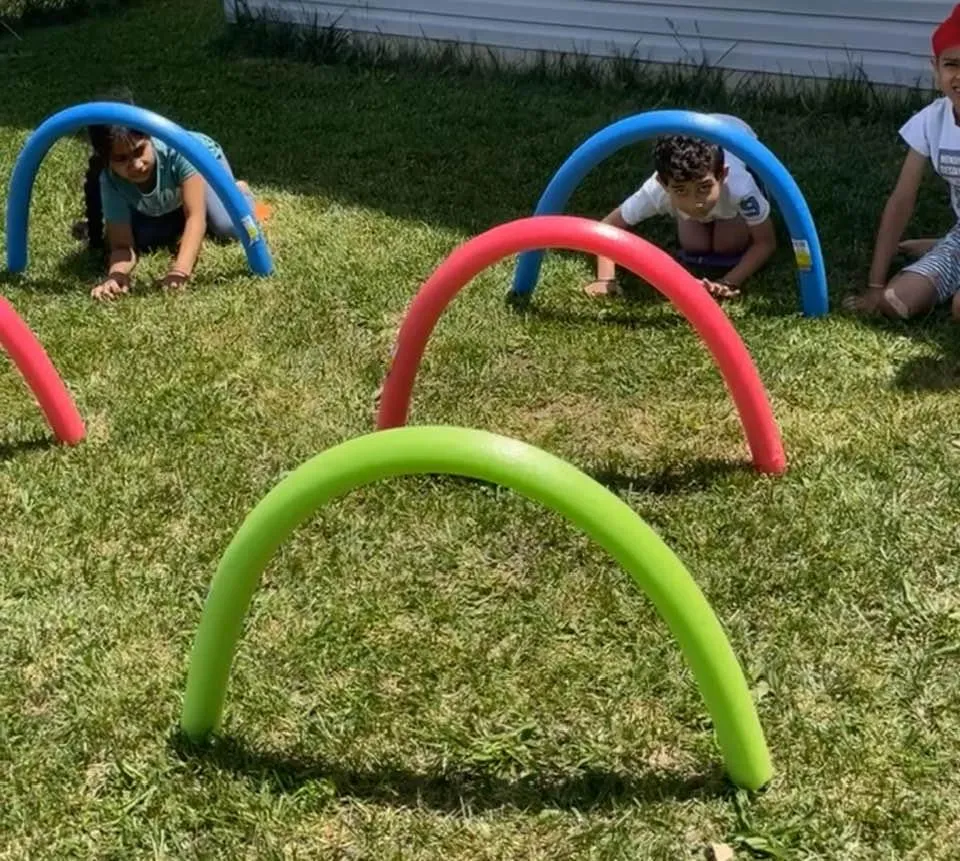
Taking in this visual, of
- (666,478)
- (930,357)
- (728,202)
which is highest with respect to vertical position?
(728,202)

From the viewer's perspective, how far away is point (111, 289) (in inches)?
197

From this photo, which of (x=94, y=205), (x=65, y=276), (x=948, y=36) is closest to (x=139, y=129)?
(x=94, y=205)

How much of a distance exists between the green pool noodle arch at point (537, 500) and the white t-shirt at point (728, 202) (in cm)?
263

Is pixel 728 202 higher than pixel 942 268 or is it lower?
higher

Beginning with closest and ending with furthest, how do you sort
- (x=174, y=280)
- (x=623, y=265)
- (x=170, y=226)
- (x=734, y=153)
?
(x=623, y=265) → (x=734, y=153) → (x=174, y=280) → (x=170, y=226)

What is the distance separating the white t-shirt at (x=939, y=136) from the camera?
4.36 m

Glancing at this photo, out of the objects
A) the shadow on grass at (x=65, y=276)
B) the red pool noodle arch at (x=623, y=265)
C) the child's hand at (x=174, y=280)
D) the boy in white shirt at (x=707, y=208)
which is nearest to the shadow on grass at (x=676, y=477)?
the red pool noodle arch at (x=623, y=265)

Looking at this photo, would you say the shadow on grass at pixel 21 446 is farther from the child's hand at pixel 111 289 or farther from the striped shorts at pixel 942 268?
the striped shorts at pixel 942 268

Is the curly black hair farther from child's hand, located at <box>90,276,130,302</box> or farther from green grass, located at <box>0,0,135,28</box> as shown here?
green grass, located at <box>0,0,135,28</box>

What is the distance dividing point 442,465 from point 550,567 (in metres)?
1.19

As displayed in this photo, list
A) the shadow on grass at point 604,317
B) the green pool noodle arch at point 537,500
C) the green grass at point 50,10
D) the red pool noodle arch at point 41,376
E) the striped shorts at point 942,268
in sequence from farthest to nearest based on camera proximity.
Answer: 1. the green grass at point 50,10
2. the shadow on grass at point 604,317
3. the striped shorts at point 942,268
4. the red pool noodle arch at point 41,376
5. the green pool noodle arch at point 537,500

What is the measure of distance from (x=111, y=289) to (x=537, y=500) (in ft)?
11.1

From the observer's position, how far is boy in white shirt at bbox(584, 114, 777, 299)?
14.1 feet

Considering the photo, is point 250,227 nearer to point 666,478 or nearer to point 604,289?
point 604,289
